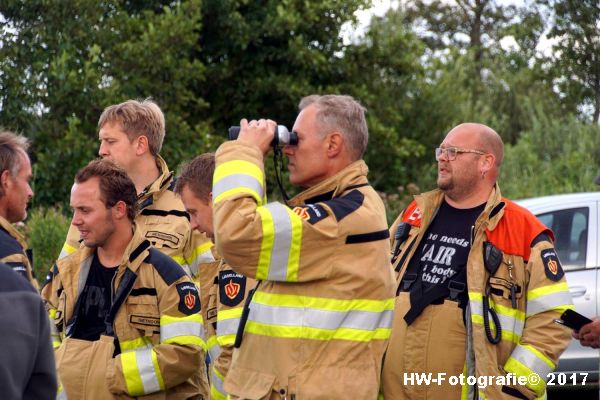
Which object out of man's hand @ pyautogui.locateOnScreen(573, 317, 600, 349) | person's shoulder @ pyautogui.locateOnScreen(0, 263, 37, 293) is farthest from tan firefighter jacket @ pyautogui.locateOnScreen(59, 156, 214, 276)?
person's shoulder @ pyautogui.locateOnScreen(0, 263, 37, 293)

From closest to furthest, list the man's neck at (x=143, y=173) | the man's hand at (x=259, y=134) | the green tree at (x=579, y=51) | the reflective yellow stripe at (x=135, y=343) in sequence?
the man's hand at (x=259, y=134), the reflective yellow stripe at (x=135, y=343), the man's neck at (x=143, y=173), the green tree at (x=579, y=51)

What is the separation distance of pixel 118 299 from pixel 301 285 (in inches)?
42.6

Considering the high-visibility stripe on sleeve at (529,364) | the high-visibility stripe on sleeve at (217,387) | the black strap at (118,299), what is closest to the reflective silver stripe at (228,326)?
the high-visibility stripe on sleeve at (217,387)

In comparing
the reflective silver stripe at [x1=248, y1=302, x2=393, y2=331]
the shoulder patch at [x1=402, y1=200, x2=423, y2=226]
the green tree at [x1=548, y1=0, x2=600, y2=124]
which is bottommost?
the reflective silver stripe at [x1=248, y1=302, x2=393, y2=331]

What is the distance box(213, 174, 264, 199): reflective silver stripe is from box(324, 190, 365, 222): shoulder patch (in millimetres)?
302

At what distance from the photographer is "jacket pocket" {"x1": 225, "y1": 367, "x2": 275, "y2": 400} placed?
414 cm

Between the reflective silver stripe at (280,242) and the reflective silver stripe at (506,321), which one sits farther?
the reflective silver stripe at (506,321)

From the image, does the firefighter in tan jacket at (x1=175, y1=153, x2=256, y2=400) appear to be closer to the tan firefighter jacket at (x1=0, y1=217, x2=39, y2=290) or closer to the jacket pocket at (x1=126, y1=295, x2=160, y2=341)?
the jacket pocket at (x1=126, y1=295, x2=160, y2=341)

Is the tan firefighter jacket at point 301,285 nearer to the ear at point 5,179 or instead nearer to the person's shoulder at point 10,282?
the ear at point 5,179

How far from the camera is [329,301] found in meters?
4.18

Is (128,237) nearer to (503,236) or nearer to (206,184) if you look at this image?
(206,184)

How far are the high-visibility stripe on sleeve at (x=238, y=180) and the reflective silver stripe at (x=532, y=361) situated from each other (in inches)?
73.9

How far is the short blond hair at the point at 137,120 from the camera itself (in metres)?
6.14

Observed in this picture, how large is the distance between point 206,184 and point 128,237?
0.62 meters
